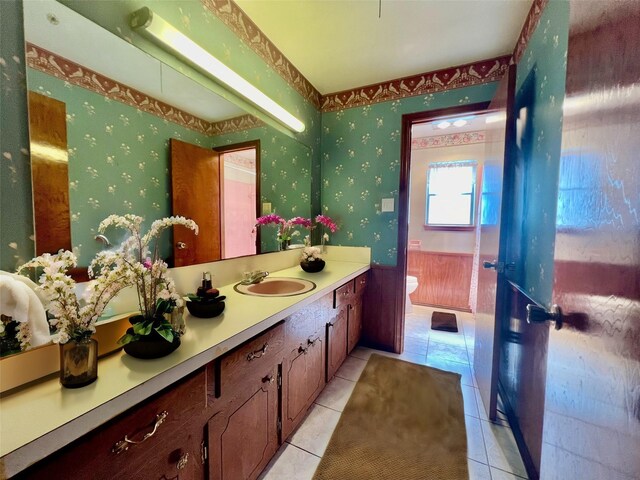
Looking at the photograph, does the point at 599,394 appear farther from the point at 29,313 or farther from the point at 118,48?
the point at 118,48

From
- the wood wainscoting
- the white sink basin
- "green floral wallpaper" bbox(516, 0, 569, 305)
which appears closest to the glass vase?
the white sink basin

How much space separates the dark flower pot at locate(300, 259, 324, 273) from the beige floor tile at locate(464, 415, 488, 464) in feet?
4.20

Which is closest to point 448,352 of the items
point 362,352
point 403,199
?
point 362,352

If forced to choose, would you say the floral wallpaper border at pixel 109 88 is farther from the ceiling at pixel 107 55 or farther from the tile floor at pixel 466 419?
the tile floor at pixel 466 419

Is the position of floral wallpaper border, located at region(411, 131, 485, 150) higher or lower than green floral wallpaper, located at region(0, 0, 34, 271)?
higher

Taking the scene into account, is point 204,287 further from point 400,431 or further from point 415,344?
point 415,344

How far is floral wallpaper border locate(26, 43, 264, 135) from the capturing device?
78 centimetres

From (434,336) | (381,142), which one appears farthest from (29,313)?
(434,336)

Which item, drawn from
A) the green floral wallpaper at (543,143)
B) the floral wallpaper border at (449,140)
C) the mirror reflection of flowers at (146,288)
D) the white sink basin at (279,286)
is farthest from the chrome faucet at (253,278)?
the floral wallpaper border at (449,140)

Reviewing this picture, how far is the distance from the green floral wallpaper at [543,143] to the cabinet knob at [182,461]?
142 cm

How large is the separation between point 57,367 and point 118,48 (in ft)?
3.63

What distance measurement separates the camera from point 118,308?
0.92 m

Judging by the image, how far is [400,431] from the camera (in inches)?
54.8

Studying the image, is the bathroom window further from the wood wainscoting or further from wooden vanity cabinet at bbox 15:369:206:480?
wooden vanity cabinet at bbox 15:369:206:480
